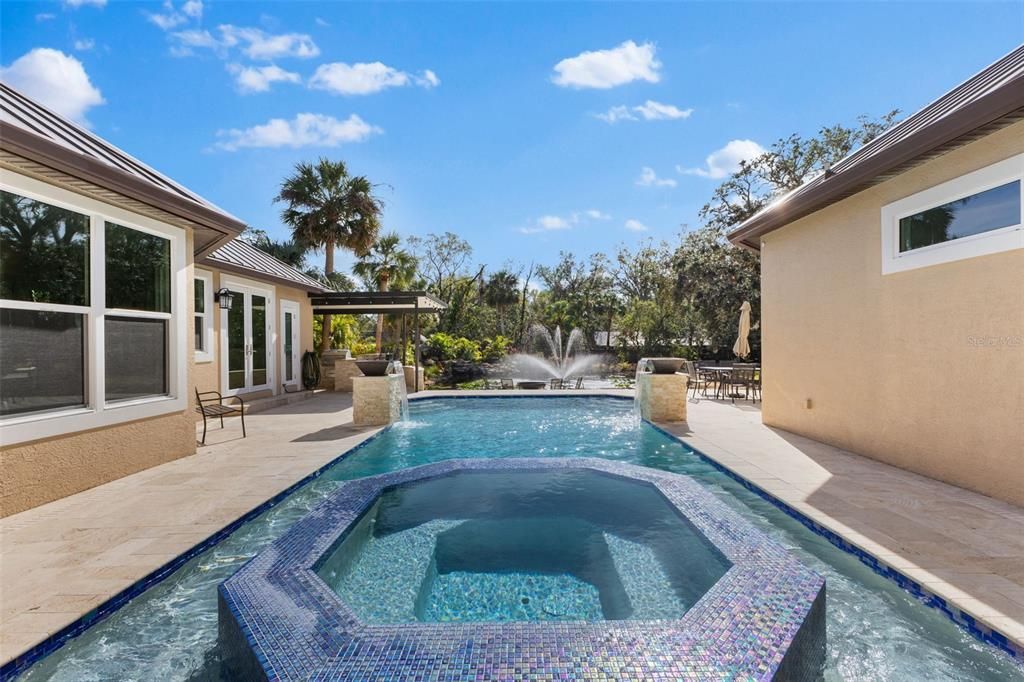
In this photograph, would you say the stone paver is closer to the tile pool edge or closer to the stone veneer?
the tile pool edge

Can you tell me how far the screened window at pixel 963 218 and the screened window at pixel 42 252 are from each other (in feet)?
31.3

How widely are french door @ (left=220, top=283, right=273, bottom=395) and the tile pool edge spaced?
11.1 m

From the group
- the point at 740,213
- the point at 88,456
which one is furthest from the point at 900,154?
the point at 740,213

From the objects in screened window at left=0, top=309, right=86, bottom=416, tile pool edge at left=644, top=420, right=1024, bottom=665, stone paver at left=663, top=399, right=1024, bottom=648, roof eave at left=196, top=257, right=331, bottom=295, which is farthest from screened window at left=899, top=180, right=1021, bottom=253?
roof eave at left=196, top=257, right=331, bottom=295

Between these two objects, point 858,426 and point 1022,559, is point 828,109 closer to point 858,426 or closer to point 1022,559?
point 858,426

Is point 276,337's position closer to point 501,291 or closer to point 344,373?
point 344,373

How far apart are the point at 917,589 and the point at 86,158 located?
288 inches

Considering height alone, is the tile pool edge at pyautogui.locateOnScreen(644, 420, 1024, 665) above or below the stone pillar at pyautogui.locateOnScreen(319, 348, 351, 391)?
below

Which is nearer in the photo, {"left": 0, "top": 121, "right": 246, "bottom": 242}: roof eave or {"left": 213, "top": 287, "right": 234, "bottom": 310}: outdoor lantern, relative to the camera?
{"left": 0, "top": 121, "right": 246, "bottom": 242}: roof eave

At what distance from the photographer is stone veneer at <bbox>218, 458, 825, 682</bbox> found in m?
2.37

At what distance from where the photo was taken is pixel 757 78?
12414 mm

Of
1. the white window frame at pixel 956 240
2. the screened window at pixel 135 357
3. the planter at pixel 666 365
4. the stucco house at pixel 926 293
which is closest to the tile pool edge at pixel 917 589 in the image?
the stucco house at pixel 926 293

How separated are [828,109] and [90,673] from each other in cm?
2511

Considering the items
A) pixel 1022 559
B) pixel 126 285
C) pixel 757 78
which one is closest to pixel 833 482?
pixel 1022 559
